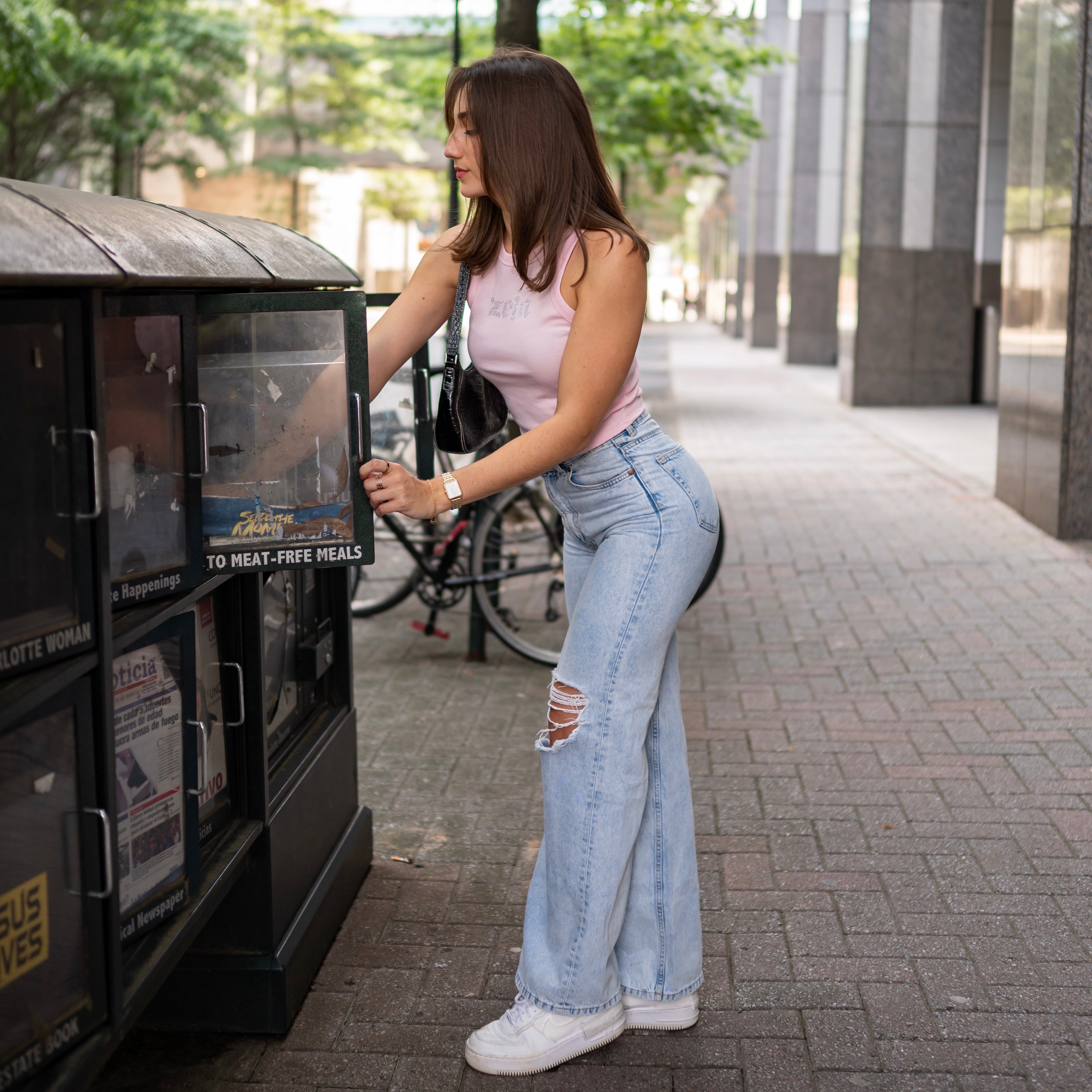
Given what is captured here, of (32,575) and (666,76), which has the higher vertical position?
(666,76)

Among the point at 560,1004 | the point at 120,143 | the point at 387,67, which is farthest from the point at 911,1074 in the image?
the point at 387,67

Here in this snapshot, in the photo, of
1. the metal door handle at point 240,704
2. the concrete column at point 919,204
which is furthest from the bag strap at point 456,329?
the concrete column at point 919,204

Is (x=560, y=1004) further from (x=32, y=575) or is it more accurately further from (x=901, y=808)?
(x=901, y=808)

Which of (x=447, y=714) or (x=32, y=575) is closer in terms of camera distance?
(x=32, y=575)

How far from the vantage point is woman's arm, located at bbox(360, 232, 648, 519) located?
2.46 meters

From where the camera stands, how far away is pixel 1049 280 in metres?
8.74

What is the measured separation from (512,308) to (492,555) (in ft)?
10.6

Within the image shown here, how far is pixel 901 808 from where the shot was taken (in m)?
4.18

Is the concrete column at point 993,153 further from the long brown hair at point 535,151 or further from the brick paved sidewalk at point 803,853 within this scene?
the long brown hair at point 535,151

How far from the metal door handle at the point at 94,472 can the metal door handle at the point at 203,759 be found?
672mm

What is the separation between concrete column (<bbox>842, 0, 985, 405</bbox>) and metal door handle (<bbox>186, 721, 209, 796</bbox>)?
15968 millimetres

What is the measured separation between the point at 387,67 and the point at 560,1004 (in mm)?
36182

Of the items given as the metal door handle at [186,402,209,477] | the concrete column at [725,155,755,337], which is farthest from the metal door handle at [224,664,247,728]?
the concrete column at [725,155,755,337]

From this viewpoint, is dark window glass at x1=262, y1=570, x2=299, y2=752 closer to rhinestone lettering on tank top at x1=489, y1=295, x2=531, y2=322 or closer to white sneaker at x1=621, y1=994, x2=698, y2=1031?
rhinestone lettering on tank top at x1=489, y1=295, x2=531, y2=322
